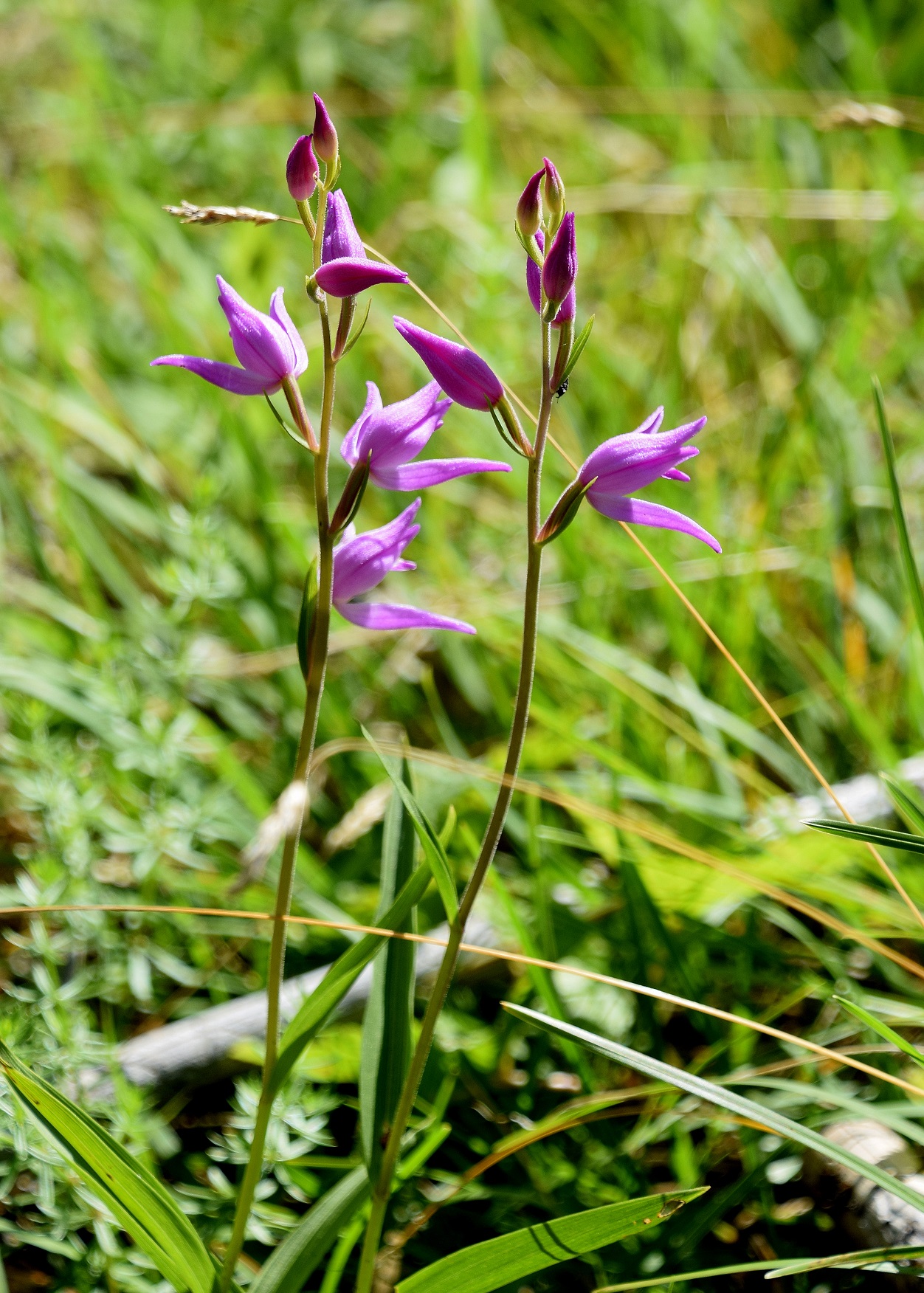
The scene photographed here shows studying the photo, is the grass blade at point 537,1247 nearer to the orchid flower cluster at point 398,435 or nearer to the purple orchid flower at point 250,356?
the orchid flower cluster at point 398,435

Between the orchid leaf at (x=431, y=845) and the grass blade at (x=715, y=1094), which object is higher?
the orchid leaf at (x=431, y=845)

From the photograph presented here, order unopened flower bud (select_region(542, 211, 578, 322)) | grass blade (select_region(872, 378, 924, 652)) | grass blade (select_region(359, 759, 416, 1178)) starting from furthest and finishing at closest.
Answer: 1. grass blade (select_region(872, 378, 924, 652))
2. grass blade (select_region(359, 759, 416, 1178))
3. unopened flower bud (select_region(542, 211, 578, 322))

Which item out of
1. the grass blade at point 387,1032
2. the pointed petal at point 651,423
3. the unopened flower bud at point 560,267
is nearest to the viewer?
the unopened flower bud at point 560,267

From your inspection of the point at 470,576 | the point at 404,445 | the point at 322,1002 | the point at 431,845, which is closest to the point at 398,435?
the point at 404,445

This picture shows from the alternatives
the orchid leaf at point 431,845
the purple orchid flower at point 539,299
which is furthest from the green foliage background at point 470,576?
the purple orchid flower at point 539,299

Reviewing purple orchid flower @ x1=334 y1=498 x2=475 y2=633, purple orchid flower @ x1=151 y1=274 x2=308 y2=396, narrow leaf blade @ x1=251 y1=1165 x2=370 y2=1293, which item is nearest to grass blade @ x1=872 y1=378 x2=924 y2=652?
purple orchid flower @ x1=334 y1=498 x2=475 y2=633

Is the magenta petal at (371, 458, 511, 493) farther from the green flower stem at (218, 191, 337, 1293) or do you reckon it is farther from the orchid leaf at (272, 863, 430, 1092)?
the orchid leaf at (272, 863, 430, 1092)

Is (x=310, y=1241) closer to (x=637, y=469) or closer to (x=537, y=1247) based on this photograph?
(x=537, y=1247)
